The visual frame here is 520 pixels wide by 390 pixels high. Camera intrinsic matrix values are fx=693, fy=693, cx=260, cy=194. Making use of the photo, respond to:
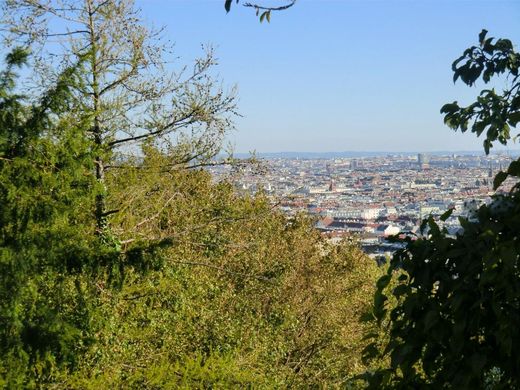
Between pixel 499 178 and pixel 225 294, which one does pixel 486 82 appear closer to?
pixel 499 178

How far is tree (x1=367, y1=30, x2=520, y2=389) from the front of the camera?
77.7 inches

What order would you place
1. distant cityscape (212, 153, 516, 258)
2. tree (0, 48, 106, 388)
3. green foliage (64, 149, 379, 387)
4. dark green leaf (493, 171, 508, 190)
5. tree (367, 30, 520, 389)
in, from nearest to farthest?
tree (367, 30, 520, 389) → dark green leaf (493, 171, 508, 190) → tree (0, 48, 106, 388) → green foliage (64, 149, 379, 387) → distant cityscape (212, 153, 516, 258)

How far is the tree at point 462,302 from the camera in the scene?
197 centimetres

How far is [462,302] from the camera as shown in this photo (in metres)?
2.06

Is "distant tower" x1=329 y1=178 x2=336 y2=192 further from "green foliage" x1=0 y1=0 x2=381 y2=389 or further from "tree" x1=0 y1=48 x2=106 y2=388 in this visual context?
"tree" x1=0 y1=48 x2=106 y2=388

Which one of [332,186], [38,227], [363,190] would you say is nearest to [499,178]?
[38,227]

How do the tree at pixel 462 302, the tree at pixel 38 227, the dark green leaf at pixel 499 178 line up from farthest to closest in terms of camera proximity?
→ the tree at pixel 38 227 < the dark green leaf at pixel 499 178 < the tree at pixel 462 302

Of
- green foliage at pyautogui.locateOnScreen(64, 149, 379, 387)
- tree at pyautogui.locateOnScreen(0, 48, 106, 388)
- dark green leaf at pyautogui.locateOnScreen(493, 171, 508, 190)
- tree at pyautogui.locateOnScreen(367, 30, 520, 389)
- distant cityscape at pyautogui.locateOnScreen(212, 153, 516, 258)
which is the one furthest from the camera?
distant cityscape at pyautogui.locateOnScreen(212, 153, 516, 258)

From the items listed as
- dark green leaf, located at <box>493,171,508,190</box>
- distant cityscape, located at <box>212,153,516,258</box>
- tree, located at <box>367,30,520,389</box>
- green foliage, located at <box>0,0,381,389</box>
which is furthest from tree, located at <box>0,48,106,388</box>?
dark green leaf, located at <box>493,171,508,190</box>

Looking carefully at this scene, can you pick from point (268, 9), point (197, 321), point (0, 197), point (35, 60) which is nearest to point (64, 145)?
point (0, 197)

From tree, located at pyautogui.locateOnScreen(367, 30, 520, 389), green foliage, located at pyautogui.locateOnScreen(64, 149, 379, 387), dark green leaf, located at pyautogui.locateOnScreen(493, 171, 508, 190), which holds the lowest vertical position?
green foliage, located at pyautogui.locateOnScreen(64, 149, 379, 387)

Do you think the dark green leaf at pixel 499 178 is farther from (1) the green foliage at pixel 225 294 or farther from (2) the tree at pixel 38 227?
(1) the green foliage at pixel 225 294

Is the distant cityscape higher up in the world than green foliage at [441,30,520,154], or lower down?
lower down

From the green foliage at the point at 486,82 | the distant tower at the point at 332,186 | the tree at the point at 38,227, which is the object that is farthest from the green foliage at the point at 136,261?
the distant tower at the point at 332,186
